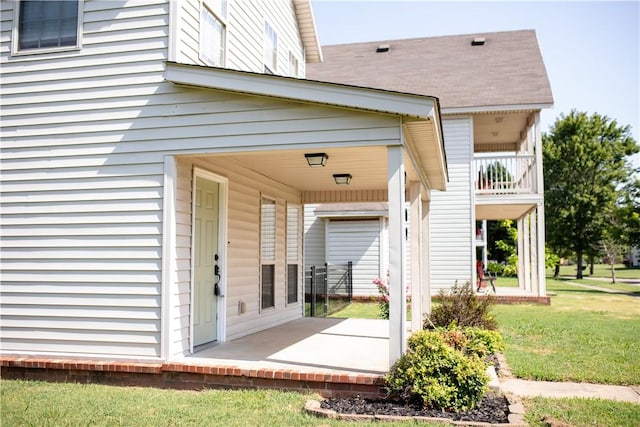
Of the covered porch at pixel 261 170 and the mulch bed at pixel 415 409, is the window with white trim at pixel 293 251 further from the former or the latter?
the mulch bed at pixel 415 409

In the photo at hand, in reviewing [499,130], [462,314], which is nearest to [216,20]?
[462,314]

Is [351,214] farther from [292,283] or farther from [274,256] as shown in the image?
[274,256]

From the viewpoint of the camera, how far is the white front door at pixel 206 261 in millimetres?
7004

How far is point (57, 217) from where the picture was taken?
651 centimetres

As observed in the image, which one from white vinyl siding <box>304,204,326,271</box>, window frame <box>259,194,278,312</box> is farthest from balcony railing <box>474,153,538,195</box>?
window frame <box>259,194,278,312</box>

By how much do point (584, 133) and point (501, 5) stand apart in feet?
90.2

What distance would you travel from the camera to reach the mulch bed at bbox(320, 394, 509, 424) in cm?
474

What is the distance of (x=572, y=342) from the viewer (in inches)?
353

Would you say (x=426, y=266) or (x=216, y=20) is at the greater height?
(x=216, y=20)

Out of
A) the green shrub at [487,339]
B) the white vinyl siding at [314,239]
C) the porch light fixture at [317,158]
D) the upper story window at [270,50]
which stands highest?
the upper story window at [270,50]

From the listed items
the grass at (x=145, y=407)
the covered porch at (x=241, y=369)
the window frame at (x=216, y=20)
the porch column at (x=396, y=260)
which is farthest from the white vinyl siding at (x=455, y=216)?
the grass at (x=145, y=407)

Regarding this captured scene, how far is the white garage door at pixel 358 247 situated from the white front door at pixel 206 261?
11.1m

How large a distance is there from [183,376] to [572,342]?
6.53m

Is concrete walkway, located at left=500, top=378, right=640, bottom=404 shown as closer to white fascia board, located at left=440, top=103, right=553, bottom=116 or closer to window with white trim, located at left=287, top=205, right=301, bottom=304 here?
window with white trim, located at left=287, top=205, right=301, bottom=304
